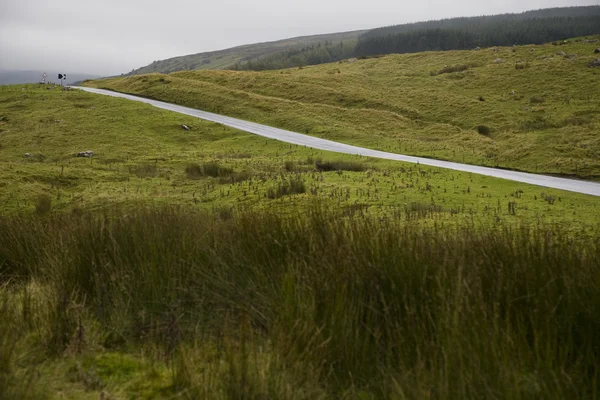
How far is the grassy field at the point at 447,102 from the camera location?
25156 mm

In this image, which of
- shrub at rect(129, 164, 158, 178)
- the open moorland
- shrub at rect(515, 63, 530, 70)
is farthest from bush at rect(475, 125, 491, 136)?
shrub at rect(129, 164, 158, 178)

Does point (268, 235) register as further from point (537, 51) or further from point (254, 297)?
point (537, 51)

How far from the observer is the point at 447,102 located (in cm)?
4188

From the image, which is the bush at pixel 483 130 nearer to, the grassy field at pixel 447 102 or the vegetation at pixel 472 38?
the grassy field at pixel 447 102

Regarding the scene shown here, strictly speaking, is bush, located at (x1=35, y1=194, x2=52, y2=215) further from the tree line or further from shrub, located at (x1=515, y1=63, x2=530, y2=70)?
the tree line

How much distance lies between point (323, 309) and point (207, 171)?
15.7 metres

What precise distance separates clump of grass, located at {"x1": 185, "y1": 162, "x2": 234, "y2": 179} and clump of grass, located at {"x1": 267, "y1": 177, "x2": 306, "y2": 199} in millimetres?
4971

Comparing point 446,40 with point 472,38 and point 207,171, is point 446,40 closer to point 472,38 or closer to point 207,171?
point 472,38

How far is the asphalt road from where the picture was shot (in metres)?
17.7

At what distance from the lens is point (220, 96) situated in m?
46.8

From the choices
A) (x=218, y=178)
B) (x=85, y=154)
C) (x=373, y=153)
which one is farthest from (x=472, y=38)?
(x=218, y=178)

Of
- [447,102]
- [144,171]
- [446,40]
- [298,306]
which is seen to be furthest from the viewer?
[446,40]

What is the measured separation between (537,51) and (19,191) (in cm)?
5553

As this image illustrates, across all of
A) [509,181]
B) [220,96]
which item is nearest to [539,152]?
[509,181]
